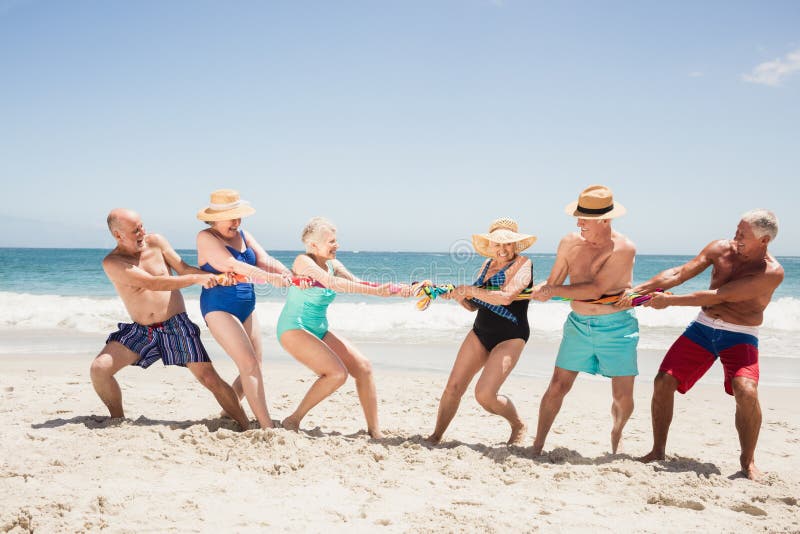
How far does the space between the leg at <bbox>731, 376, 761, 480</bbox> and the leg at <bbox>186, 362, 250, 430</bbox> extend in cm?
377

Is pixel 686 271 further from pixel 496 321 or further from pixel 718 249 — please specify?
pixel 496 321

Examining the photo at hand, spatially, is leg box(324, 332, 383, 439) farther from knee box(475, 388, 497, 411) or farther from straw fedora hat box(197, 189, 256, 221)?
straw fedora hat box(197, 189, 256, 221)

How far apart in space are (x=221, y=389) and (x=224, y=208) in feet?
4.86

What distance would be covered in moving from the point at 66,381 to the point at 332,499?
463 cm

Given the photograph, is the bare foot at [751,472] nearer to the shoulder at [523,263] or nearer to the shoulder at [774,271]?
the shoulder at [774,271]

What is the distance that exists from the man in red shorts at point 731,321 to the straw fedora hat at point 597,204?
608mm

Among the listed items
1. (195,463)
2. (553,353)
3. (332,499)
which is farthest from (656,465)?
(553,353)

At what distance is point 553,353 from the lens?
9570 millimetres

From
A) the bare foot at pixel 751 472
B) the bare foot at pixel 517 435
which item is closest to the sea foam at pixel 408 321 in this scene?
the bare foot at pixel 517 435

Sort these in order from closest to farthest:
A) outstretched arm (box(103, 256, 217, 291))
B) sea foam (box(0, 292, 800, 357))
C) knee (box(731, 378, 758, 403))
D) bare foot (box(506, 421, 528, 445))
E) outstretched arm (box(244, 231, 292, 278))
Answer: knee (box(731, 378, 758, 403))
outstretched arm (box(103, 256, 217, 291))
bare foot (box(506, 421, 528, 445))
outstretched arm (box(244, 231, 292, 278))
sea foam (box(0, 292, 800, 357))

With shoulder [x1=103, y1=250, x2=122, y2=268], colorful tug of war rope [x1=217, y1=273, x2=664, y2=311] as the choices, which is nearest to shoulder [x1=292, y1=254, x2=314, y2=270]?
colorful tug of war rope [x1=217, y1=273, x2=664, y2=311]

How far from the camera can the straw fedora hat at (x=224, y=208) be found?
14.9 ft

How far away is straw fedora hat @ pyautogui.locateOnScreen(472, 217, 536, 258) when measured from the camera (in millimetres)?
4379

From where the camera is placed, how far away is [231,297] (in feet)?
15.0
